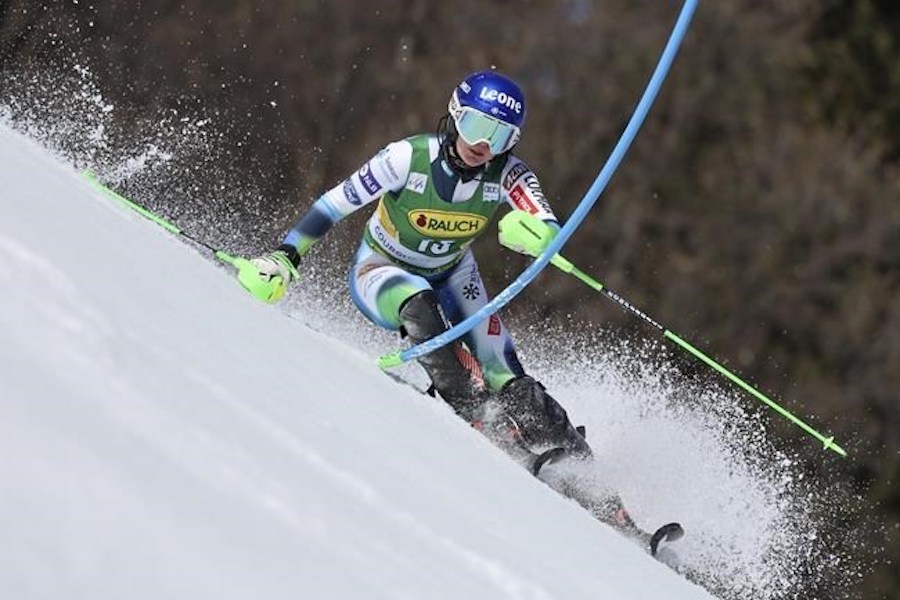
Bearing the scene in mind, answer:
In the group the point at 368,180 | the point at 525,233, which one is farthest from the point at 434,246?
the point at 525,233

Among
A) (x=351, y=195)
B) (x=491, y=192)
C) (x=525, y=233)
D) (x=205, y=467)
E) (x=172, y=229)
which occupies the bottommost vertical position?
(x=205, y=467)

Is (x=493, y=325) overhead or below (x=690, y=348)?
below

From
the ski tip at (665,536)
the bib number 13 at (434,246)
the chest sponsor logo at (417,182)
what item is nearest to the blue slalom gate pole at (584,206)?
the bib number 13 at (434,246)

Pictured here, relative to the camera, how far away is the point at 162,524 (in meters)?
2.09

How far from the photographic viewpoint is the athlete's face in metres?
5.42

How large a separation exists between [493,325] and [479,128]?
2.60ft

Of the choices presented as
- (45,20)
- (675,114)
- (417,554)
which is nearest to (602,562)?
(417,554)

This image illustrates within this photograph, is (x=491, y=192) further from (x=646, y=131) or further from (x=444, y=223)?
(x=646, y=131)

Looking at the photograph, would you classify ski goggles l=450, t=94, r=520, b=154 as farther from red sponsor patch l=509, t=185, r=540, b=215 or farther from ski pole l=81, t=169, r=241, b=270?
ski pole l=81, t=169, r=241, b=270

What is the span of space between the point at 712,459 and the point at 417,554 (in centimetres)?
451

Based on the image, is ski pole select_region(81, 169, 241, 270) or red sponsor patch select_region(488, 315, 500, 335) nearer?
ski pole select_region(81, 169, 241, 270)

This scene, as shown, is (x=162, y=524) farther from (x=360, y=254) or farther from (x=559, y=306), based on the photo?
(x=559, y=306)

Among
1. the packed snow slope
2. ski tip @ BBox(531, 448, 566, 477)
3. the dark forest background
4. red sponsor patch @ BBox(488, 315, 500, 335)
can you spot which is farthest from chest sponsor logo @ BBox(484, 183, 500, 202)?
the dark forest background

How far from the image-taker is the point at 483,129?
535cm
